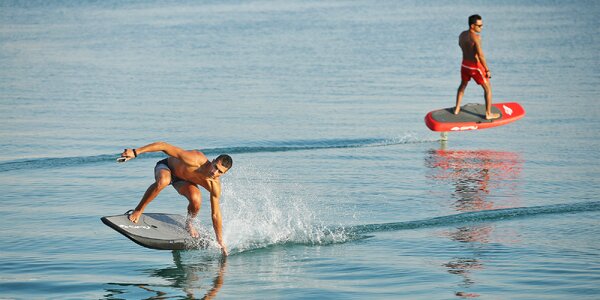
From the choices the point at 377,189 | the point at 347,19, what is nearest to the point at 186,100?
the point at 377,189

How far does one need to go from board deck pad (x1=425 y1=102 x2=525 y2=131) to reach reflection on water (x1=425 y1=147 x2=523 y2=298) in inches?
22.1

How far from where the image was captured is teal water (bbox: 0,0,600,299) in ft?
40.3

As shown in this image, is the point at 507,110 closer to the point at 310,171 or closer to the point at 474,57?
the point at 474,57

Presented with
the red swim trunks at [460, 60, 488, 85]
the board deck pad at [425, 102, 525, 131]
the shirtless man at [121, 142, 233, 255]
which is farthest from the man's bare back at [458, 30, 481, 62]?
the shirtless man at [121, 142, 233, 255]

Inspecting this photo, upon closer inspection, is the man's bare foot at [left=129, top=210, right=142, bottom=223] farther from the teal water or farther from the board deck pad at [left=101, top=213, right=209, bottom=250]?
the teal water

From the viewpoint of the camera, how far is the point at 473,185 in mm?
17125

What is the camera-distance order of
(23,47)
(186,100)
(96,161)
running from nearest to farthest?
1. (96,161)
2. (186,100)
3. (23,47)

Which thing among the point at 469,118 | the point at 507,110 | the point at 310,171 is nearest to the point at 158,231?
the point at 310,171

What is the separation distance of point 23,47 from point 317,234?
28784 mm

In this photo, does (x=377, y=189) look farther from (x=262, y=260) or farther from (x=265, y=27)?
(x=265, y=27)

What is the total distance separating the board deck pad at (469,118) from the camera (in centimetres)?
2086

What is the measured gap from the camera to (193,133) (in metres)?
21.9

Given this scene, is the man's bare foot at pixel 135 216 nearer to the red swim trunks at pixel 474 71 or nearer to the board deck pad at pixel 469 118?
the board deck pad at pixel 469 118

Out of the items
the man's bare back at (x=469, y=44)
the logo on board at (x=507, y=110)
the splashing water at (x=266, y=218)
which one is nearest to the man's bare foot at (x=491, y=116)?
the logo on board at (x=507, y=110)
